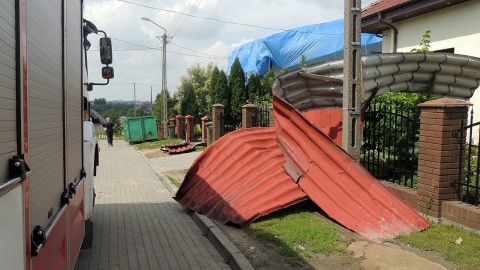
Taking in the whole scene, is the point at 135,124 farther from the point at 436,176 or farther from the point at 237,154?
the point at 436,176

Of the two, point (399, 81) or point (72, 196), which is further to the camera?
point (399, 81)

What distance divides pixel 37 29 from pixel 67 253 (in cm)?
186

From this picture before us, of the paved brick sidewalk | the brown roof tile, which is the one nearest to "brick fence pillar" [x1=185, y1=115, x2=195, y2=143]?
the brown roof tile

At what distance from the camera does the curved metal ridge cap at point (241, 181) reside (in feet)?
21.2

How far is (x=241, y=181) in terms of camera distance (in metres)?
7.08

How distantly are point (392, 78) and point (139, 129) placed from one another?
23358 mm

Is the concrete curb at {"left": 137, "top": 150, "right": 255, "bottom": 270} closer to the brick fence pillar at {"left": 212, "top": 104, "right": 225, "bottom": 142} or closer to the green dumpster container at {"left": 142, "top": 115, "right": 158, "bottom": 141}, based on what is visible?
the brick fence pillar at {"left": 212, "top": 104, "right": 225, "bottom": 142}

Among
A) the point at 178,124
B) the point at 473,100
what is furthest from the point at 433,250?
the point at 178,124

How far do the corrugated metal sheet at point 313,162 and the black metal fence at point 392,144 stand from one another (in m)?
0.58

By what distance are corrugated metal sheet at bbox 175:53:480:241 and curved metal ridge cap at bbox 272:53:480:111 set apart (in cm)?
2

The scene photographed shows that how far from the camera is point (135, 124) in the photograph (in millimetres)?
29250

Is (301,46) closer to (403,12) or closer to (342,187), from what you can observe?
(403,12)

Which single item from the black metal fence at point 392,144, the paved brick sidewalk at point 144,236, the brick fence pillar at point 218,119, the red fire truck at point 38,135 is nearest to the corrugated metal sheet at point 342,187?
the black metal fence at point 392,144

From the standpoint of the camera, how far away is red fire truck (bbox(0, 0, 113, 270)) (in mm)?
1900
